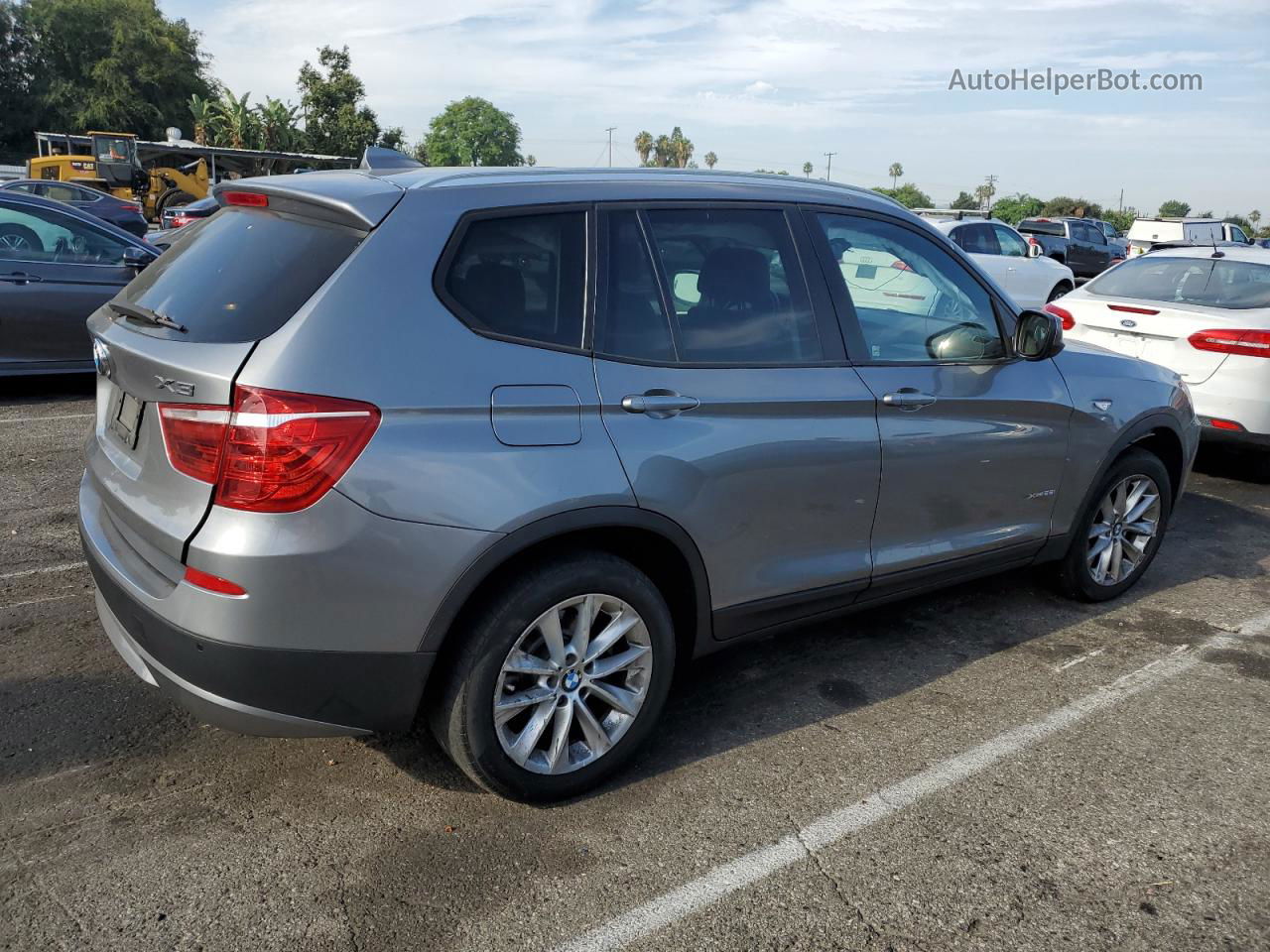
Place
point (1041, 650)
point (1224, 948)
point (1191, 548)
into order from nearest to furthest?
point (1224, 948)
point (1041, 650)
point (1191, 548)

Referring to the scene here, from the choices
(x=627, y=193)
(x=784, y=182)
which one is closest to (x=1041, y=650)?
(x=784, y=182)

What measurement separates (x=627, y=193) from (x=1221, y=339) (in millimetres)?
5155

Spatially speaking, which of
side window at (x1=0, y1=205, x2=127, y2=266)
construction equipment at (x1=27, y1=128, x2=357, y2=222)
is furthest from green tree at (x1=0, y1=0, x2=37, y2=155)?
side window at (x1=0, y1=205, x2=127, y2=266)

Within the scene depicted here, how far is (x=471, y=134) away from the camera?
12212 cm

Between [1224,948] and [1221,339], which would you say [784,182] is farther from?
[1221,339]

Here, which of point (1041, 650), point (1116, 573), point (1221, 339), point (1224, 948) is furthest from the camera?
point (1221, 339)

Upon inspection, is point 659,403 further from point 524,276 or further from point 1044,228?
point 1044,228

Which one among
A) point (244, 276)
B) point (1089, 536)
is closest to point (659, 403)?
point (244, 276)

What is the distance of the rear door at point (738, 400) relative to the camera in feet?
9.87

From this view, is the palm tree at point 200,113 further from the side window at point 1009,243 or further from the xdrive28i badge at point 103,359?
the xdrive28i badge at point 103,359

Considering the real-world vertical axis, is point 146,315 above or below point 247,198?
below

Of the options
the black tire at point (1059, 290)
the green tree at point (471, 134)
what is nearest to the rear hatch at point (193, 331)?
the black tire at point (1059, 290)

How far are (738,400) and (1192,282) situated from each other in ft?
18.9

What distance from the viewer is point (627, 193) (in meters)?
3.18
